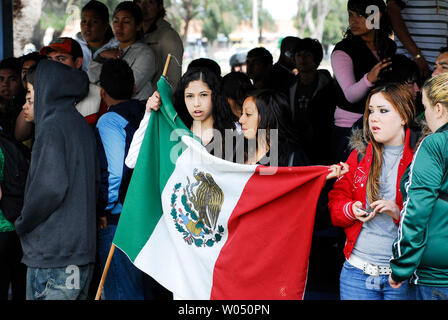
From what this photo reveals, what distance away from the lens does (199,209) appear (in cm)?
354

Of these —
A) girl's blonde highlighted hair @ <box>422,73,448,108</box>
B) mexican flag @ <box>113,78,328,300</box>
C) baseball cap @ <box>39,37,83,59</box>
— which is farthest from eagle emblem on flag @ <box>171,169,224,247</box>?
baseball cap @ <box>39,37,83,59</box>

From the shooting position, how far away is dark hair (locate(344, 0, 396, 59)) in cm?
445

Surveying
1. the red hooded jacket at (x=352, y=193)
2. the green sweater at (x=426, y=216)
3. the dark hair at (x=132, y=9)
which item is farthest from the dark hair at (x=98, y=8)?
the green sweater at (x=426, y=216)

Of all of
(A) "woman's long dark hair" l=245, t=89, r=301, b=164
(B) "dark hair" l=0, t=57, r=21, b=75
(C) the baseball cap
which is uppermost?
(C) the baseball cap

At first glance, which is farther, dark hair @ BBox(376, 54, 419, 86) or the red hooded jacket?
dark hair @ BBox(376, 54, 419, 86)

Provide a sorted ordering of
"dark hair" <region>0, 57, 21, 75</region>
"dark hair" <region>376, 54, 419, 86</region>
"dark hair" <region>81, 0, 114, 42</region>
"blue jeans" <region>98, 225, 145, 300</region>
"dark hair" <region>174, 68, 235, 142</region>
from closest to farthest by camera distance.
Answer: "dark hair" <region>174, 68, 235, 142</region>, "blue jeans" <region>98, 225, 145, 300</region>, "dark hair" <region>376, 54, 419, 86</region>, "dark hair" <region>0, 57, 21, 75</region>, "dark hair" <region>81, 0, 114, 42</region>

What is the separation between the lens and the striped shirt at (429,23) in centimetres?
493

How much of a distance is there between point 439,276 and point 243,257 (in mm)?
1041

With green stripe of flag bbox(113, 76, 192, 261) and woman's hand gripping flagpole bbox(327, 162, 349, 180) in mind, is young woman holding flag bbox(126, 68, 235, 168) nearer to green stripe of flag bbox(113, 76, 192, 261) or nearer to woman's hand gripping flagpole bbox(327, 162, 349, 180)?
green stripe of flag bbox(113, 76, 192, 261)

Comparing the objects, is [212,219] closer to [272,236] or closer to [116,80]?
[272,236]

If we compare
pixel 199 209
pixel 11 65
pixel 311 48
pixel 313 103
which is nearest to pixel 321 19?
pixel 311 48

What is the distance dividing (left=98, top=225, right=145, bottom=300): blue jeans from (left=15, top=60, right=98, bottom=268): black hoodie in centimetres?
31

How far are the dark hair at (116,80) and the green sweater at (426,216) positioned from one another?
6.69 feet
